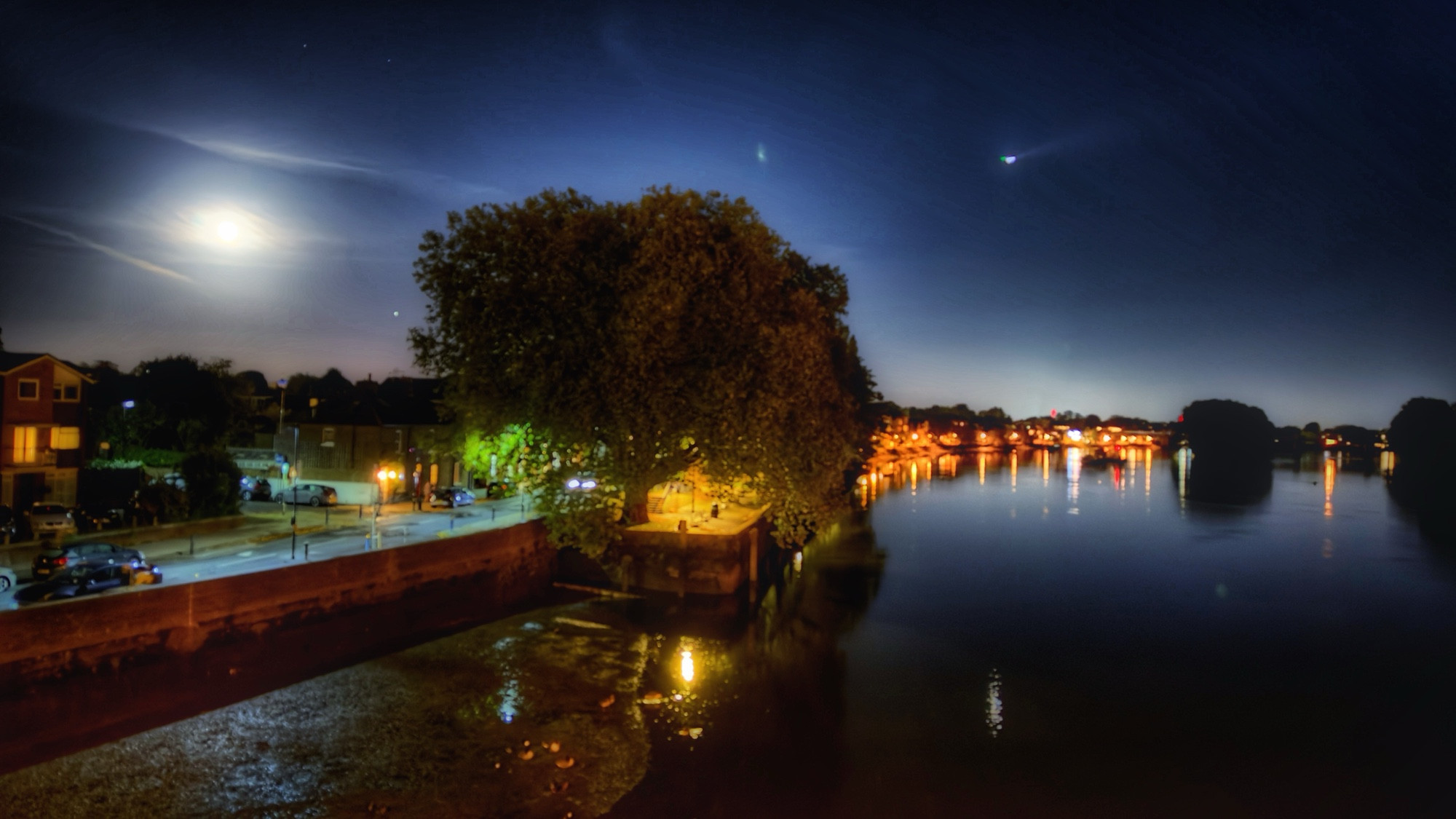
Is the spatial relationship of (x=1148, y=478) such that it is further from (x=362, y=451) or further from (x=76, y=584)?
(x=76, y=584)

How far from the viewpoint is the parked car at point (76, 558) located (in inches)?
804

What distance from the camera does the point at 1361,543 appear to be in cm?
5806

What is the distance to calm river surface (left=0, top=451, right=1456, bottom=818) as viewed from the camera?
52.9 ft

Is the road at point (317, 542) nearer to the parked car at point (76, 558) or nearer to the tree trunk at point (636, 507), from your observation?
the parked car at point (76, 558)

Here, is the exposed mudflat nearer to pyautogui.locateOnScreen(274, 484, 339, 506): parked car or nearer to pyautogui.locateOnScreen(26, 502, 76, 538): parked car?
pyautogui.locateOnScreen(26, 502, 76, 538): parked car

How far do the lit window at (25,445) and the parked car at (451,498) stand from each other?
14506 mm

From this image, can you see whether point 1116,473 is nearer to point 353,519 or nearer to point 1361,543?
point 1361,543

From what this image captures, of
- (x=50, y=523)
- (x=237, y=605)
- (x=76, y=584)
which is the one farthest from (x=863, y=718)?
(x=50, y=523)

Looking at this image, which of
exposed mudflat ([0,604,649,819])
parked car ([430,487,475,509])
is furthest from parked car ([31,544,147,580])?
parked car ([430,487,475,509])

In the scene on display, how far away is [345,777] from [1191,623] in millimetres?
31703

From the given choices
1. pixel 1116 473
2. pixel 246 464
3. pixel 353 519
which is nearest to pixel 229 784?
pixel 353 519

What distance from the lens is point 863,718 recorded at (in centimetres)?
2114

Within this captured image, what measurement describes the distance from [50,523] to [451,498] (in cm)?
1443

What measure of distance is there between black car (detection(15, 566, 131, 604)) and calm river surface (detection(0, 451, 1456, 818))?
446cm
